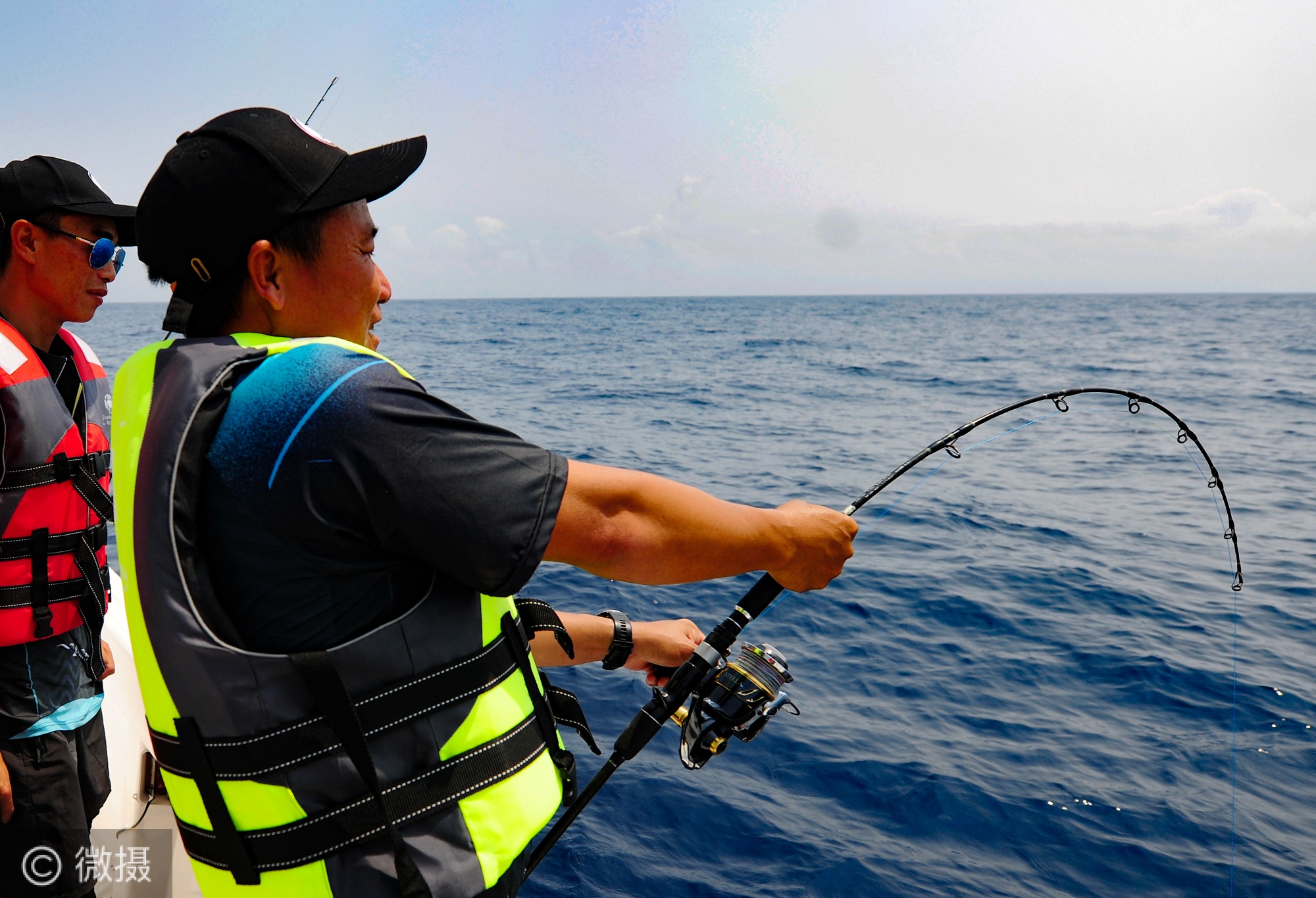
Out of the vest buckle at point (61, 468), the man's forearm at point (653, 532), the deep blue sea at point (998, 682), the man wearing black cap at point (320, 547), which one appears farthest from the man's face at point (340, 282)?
the deep blue sea at point (998, 682)

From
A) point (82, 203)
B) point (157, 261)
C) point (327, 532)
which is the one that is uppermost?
point (82, 203)

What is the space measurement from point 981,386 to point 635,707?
58.9 ft

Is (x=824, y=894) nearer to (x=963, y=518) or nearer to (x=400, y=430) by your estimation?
(x=400, y=430)

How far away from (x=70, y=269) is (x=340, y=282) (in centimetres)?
201

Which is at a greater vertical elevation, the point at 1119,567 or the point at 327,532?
the point at 327,532

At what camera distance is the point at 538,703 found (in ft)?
5.02

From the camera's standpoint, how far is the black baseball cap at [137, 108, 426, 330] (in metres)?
1.32

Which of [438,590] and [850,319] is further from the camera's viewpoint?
[850,319]

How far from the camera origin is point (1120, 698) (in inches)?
222

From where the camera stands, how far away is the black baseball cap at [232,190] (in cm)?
132

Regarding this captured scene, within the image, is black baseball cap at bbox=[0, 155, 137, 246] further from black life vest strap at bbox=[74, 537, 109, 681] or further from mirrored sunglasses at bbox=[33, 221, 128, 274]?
black life vest strap at bbox=[74, 537, 109, 681]

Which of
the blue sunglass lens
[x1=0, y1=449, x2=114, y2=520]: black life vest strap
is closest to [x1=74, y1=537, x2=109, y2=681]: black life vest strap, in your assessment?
[x1=0, y1=449, x2=114, y2=520]: black life vest strap

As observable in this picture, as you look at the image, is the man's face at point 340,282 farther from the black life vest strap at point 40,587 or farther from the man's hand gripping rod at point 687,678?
the black life vest strap at point 40,587

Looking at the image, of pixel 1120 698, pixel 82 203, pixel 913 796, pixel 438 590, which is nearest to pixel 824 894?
pixel 913 796
